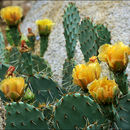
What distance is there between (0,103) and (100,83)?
3.14ft

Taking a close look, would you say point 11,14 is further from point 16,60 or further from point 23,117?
point 23,117

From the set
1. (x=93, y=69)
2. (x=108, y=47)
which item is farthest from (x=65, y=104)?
(x=108, y=47)

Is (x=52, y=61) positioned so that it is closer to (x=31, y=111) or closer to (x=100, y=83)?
(x=31, y=111)

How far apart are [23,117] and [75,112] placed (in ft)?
0.86

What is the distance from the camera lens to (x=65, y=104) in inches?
57.9

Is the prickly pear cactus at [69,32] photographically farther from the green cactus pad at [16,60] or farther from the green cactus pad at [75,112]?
the green cactus pad at [75,112]

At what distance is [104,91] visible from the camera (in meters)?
1.22

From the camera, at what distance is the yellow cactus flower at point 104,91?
122 cm

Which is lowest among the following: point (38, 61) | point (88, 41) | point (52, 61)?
point (52, 61)

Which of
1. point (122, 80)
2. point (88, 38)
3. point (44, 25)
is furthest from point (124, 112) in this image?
point (44, 25)

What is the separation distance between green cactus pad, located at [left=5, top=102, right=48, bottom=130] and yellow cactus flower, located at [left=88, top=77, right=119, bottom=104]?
37cm

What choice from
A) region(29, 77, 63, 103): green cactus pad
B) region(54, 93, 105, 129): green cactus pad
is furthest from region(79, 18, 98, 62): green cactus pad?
region(54, 93, 105, 129): green cactus pad

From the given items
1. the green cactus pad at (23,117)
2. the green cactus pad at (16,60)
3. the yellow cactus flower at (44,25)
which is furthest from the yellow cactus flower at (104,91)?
the yellow cactus flower at (44,25)

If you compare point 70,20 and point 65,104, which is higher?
point 70,20
